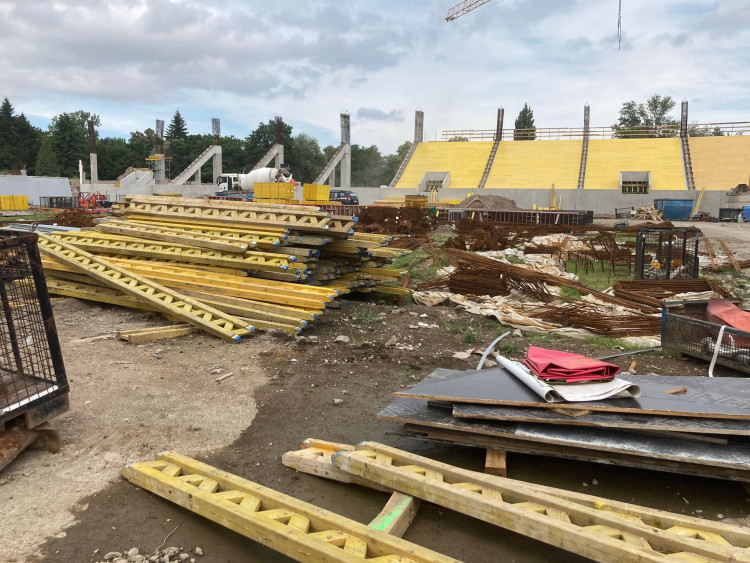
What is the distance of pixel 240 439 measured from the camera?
15.4ft

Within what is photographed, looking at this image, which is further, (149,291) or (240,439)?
(149,291)

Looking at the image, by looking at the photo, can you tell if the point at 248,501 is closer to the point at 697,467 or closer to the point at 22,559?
the point at 22,559

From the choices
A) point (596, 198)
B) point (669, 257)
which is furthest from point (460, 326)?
point (596, 198)

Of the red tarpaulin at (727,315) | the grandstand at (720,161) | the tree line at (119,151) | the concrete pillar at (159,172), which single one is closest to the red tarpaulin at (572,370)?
the red tarpaulin at (727,315)

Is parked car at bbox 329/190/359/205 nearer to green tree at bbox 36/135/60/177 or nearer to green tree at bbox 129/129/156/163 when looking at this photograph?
green tree at bbox 129/129/156/163

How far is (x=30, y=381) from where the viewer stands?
4.30 meters

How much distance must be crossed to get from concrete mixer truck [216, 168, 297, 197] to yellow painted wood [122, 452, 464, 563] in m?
31.4

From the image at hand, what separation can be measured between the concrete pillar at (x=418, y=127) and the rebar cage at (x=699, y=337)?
1876 inches

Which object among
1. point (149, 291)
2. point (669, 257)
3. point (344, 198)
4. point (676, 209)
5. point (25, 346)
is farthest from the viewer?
point (344, 198)

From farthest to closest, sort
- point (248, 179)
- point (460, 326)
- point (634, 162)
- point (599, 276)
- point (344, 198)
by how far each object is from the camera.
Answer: point (634, 162), point (248, 179), point (344, 198), point (599, 276), point (460, 326)

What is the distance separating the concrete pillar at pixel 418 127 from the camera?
5247 centimetres

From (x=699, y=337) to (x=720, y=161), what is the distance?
4221 cm

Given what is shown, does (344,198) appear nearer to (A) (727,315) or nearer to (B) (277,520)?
(A) (727,315)

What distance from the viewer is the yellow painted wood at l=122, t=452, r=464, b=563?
9.20 feet
